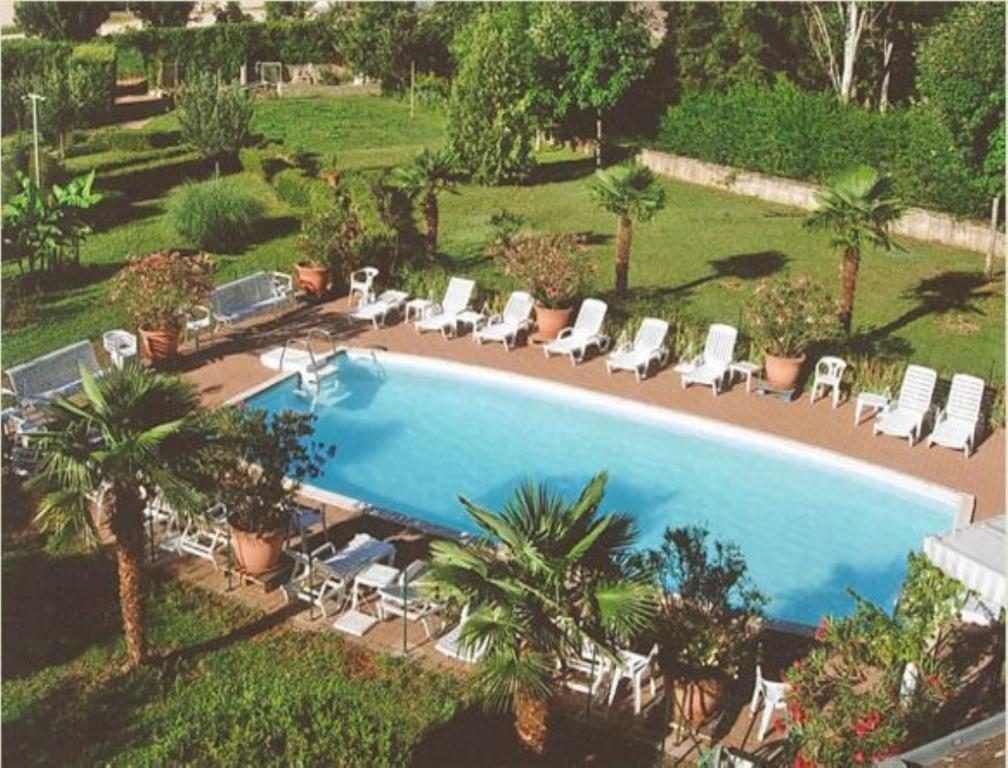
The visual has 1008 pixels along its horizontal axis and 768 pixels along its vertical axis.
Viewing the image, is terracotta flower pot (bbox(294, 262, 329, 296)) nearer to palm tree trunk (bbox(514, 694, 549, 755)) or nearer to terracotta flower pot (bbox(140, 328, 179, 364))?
terracotta flower pot (bbox(140, 328, 179, 364))

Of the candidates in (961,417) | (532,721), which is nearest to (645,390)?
(961,417)

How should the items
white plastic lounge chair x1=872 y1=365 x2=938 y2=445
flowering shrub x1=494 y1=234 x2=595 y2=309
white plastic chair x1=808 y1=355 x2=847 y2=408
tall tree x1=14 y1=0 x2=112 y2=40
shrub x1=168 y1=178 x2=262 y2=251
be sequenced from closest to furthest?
white plastic lounge chair x1=872 y1=365 x2=938 y2=445
white plastic chair x1=808 y1=355 x2=847 y2=408
flowering shrub x1=494 y1=234 x2=595 y2=309
shrub x1=168 y1=178 x2=262 y2=251
tall tree x1=14 y1=0 x2=112 y2=40

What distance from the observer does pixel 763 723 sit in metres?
11.8

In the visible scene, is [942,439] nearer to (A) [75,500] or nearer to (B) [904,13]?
(A) [75,500]

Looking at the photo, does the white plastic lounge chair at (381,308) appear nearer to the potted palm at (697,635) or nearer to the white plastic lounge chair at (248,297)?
the white plastic lounge chair at (248,297)

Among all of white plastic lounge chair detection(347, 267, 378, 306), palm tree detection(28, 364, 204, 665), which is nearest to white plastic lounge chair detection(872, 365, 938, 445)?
white plastic lounge chair detection(347, 267, 378, 306)

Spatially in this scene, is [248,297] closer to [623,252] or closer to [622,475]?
[623,252]

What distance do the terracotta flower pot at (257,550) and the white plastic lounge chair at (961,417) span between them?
1035cm

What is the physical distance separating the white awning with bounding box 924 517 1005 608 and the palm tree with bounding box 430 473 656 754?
353 cm

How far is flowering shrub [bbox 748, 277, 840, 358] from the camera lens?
20406mm

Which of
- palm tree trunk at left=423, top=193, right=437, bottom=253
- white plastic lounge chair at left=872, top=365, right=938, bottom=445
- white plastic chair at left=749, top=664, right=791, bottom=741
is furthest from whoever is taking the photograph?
palm tree trunk at left=423, top=193, right=437, bottom=253

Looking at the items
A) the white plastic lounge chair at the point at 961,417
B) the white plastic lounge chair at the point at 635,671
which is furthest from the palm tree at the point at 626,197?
the white plastic lounge chair at the point at 635,671

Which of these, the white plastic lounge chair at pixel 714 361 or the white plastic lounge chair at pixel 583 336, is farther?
the white plastic lounge chair at pixel 583 336

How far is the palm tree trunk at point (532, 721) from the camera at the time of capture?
1084cm
